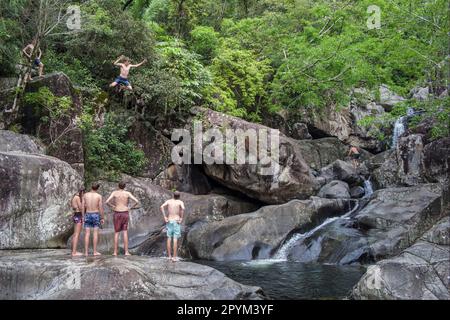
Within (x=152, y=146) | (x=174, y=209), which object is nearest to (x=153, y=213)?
(x=152, y=146)

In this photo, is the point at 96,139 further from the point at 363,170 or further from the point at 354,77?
the point at 363,170

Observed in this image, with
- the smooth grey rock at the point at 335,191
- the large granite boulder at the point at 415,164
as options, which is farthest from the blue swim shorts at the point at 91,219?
the large granite boulder at the point at 415,164

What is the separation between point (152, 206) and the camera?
1647 cm

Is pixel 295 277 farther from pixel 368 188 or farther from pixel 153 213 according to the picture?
pixel 368 188

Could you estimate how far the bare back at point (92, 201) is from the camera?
9.21 metres

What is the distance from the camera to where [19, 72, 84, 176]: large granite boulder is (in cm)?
1493

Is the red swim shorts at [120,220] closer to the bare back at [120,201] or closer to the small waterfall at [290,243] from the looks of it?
the bare back at [120,201]

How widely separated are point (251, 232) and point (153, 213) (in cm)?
415

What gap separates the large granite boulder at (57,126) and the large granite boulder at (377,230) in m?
8.56

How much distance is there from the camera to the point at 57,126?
1504 cm

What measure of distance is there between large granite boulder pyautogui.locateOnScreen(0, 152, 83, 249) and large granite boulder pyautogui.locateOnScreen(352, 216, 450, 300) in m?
7.54

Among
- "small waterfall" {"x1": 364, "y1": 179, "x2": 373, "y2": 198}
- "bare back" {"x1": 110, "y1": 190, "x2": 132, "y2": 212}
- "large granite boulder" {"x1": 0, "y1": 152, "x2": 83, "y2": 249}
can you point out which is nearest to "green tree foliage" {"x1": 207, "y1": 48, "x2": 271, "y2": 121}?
"small waterfall" {"x1": 364, "y1": 179, "x2": 373, "y2": 198}
